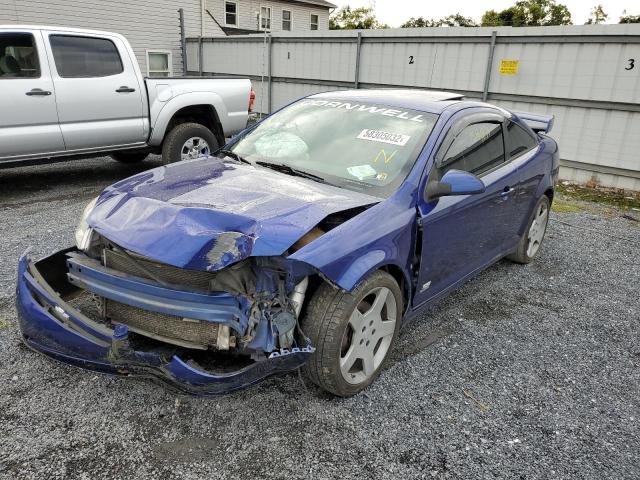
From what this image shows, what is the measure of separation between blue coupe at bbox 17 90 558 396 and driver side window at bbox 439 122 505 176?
0.02 metres

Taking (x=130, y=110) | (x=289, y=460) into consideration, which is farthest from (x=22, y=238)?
(x=289, y=460)

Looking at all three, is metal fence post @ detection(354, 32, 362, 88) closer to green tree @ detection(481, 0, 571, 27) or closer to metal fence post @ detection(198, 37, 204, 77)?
metal fence post @ detection(198, 37, 204, 77)

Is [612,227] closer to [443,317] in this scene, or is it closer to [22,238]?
[443,317]

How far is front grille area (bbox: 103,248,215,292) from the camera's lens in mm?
2354

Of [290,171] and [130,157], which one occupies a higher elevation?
[290,171]

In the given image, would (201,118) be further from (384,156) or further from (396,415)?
(396,415)

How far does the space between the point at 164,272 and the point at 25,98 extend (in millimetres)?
4601

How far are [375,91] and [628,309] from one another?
9.07 feet

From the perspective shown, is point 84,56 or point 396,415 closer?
point 396,415

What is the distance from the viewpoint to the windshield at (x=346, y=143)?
10.1 feet

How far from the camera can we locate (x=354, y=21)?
137 feet

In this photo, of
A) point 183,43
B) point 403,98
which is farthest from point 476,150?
point 183,43

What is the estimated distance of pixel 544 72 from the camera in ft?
27.9

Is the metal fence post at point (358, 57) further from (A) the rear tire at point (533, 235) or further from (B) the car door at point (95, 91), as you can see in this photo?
(A) the rear tire at point (533, 235)
